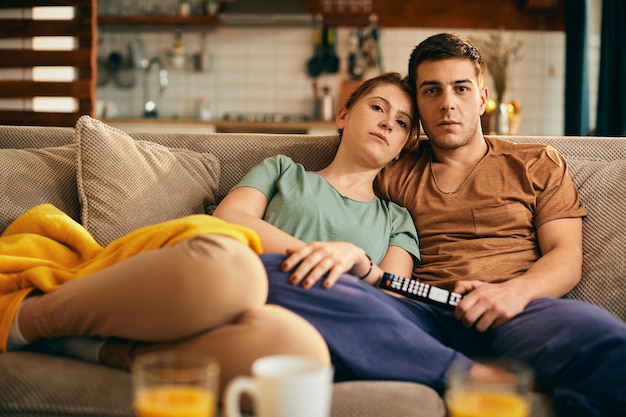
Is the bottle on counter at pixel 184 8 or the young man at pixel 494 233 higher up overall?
the bottle on counter at pixel 184 8

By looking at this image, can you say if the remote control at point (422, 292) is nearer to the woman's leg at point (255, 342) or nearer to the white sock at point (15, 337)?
the woman's leg at point (255, 342)

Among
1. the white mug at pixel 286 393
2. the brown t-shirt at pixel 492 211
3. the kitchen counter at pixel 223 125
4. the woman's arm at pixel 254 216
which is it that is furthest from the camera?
the kitchen counter at pixel 223 125

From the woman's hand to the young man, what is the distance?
1.01ft

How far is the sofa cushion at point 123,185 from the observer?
5.65ft

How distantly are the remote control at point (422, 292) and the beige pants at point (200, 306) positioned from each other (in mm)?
437

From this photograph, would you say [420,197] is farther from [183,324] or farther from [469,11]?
[469,11]

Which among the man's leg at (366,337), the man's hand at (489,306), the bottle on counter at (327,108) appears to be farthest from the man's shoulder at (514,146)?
the bottle on counter at (327,108)

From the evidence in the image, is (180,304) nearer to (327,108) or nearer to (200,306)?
(200,306)

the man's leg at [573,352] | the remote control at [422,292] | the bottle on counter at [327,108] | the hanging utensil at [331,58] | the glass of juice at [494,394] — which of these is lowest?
the man's leg at [573,352]

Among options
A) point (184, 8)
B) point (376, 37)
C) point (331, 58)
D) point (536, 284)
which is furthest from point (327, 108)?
point (536, 284)

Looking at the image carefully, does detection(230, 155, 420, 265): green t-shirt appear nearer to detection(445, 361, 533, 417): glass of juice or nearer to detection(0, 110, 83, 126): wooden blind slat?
detection(445, 361, 533, 417): glass of juice

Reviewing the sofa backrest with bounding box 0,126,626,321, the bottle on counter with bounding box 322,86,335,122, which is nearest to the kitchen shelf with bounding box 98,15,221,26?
the bottle on counter with bounding box 322,86,335,122

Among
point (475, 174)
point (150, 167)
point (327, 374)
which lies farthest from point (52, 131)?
point (327, 374)

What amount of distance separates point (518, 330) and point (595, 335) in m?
0.20
